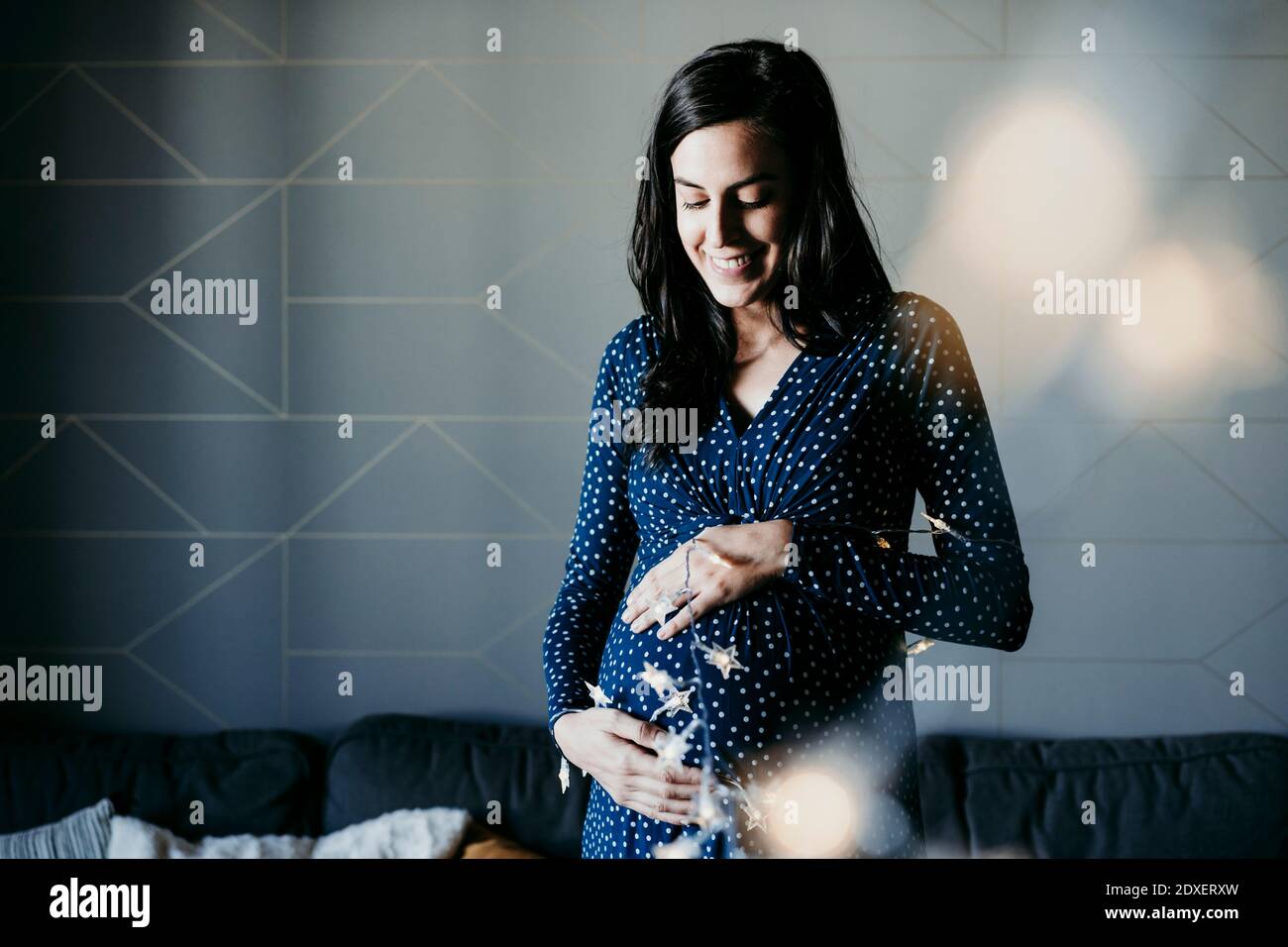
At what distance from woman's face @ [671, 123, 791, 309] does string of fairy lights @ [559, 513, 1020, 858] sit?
220 millimetres

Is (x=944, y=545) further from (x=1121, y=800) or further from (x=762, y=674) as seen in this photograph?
(x=1121, y=800)

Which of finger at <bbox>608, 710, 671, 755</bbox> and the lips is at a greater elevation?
the lips

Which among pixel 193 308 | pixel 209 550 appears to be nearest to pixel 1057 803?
pixel 209 550

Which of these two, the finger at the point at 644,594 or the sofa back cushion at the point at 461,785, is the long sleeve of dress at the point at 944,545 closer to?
the finger at the point at 644,594

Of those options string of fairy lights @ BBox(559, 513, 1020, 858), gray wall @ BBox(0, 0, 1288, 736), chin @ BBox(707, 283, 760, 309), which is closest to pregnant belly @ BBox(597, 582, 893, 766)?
string of fairy lights @ BBox(559, 513, 1020, 858)

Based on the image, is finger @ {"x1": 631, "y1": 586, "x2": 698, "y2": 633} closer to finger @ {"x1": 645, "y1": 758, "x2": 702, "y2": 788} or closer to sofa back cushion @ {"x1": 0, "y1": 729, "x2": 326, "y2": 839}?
finger @ {"x1": 645, "y1": 758, "x2": 702, "y2": 788}

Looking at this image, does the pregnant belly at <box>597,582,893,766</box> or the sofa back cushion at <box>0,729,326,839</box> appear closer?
the pregnant belly at <box>597,582,893,766</box>

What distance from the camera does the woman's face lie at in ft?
2.28

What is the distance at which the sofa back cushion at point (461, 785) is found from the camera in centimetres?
128

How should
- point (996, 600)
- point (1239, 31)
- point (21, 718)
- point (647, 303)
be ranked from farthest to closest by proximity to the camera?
point (21, 718)
point (1239, 31)
point (647, 303)
point (996, 600)

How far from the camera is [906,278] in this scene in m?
1.27

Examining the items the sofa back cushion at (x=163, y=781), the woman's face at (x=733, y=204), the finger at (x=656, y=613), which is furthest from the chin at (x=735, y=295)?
the sofa back cushion at (x=163, y=781)

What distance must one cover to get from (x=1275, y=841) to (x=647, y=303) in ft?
3.90
